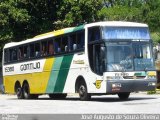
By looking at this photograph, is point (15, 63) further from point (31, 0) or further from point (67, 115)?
point (67, 115)

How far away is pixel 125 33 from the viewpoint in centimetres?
2262

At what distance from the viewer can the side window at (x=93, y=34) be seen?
2244 cm

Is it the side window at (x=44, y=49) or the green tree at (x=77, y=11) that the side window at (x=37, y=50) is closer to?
the side window at (x=44, y=49)

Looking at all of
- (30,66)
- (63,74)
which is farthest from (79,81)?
(30,66)

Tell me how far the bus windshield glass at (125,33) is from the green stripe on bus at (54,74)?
3645mm

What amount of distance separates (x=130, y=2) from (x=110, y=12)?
535 centimetres

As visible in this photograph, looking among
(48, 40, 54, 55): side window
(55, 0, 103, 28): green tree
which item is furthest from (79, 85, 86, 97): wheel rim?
(55, 0, 103, 28): green tree

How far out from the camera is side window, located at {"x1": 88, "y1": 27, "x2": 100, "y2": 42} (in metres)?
22.4

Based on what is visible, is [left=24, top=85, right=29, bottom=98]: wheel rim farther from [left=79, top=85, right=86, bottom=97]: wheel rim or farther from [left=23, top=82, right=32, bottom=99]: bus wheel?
[left=79, top=85, right=86, bottom=97]: wheel rim

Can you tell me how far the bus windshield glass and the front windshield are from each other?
11.5 inches

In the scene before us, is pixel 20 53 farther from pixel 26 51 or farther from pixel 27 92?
pixel 27 92

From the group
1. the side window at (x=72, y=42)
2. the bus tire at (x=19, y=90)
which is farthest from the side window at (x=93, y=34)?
the bus tire at (x=19, y=90)

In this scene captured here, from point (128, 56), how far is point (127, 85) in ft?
3.82

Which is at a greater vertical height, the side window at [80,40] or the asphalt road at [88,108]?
the side window at [80,40]
